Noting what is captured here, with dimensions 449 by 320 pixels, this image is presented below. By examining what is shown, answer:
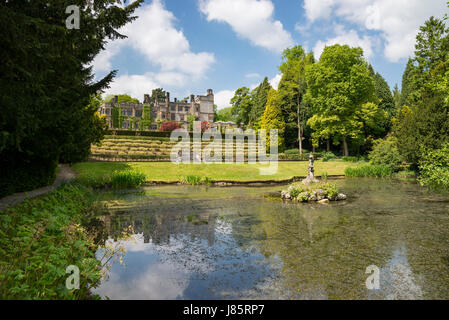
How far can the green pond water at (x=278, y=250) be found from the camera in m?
5.75

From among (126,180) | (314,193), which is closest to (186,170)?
(126,180)

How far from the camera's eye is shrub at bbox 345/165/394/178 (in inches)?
1237

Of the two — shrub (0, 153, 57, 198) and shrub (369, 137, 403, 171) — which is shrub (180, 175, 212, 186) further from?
shrub (369, 137, 403, 171)

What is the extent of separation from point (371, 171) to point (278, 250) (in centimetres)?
2815

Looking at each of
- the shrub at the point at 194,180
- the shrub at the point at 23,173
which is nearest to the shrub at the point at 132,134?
the shrub at the point at 194,180

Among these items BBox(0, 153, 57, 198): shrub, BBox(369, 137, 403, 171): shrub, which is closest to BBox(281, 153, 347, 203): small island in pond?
BBox(0, 153, 57, 198): shrub

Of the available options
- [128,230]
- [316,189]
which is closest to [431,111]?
[316,189]

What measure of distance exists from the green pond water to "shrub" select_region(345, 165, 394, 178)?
17065 mm

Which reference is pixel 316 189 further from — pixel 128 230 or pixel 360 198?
pixel 128 230

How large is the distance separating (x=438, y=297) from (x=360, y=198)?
12878 mm

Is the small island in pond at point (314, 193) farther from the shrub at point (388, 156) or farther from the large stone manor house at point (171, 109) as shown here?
the large stone manor house at point (171, 109)

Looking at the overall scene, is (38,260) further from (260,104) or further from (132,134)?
(260,104)
